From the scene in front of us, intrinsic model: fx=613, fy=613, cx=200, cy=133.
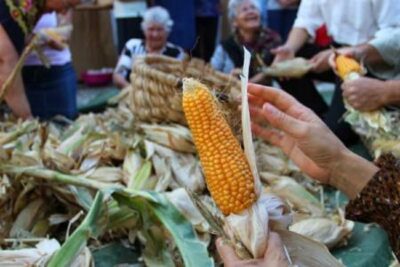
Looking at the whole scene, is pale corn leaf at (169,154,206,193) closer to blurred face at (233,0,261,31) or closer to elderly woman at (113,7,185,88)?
blurred face at (233,0,261,31)

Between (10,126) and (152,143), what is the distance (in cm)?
72

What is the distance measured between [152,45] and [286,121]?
2522 millimetres

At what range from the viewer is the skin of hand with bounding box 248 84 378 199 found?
1.13 metres

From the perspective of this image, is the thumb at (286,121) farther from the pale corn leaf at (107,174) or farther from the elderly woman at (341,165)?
the pale corn leaf at (107,174)

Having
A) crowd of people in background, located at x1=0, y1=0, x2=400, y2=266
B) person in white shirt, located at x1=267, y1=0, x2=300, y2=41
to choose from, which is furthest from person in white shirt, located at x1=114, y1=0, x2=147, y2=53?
person in white shirt, located at x1=267, y1=0, x2=300, y2=41

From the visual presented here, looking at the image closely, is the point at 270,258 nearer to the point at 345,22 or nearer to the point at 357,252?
the point at 357,252

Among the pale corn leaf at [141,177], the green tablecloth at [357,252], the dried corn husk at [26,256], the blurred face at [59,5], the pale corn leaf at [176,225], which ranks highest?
the blurred face at [59,5]

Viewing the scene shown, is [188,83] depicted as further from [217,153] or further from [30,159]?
[30,159]

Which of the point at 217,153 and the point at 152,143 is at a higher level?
the point at 217,153

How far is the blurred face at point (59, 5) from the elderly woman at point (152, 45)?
1.03m

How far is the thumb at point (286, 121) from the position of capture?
1.13m

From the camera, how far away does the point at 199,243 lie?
1.29 m

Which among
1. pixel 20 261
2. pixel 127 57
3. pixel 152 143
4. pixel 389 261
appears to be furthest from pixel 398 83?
pixel 127 57

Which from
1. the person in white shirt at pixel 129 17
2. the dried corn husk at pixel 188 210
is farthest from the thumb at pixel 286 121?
the person in white shirt at pixel 129 17
